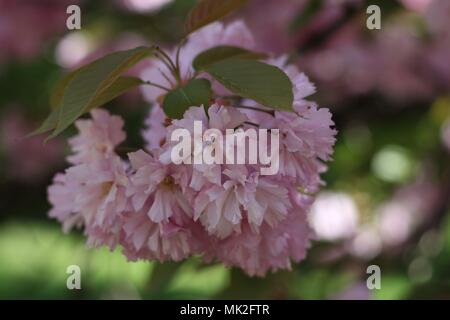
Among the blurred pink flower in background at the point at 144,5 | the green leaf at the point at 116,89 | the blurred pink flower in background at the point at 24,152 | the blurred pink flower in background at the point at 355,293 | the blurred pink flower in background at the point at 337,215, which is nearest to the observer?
the green leaf at the point at 116,89

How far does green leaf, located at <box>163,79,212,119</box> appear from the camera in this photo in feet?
2.75

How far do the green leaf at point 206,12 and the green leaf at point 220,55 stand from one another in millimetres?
39

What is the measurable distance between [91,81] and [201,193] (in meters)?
0.16

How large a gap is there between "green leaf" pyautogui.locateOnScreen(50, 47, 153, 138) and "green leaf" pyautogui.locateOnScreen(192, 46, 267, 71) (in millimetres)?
107

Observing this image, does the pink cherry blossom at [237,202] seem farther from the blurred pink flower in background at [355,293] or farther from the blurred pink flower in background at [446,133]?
the blurred pink flower in background at [446,133]

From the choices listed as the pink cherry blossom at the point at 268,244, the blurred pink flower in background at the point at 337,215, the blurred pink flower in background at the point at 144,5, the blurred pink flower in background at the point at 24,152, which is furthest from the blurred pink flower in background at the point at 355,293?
the blurred pink flower in background at the point at 24,152

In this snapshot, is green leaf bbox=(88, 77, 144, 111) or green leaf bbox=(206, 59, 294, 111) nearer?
green leaf bbox=(206, 59, 294, 111)

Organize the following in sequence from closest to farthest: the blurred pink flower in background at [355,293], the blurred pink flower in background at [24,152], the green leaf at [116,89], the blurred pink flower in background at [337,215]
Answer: the green leaf at [116,89] → the blurred pink flower in background at [355,293] → the blurred pink flower in background at [337,215] → the blurred pink flower in background at [24,152]

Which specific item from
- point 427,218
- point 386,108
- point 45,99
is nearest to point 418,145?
point 386,108

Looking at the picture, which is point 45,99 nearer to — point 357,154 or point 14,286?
point 14,286

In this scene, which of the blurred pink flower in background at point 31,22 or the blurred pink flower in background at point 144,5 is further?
the blurred pink flower in background at point 31,22

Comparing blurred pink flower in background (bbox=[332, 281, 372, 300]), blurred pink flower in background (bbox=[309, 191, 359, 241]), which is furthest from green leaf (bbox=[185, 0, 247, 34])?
blurred pink flower in background (bbox=[309, 191, 359, 241])

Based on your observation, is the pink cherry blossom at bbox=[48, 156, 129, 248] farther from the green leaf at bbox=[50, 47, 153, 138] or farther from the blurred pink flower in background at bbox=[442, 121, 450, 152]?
the blurred pink flower in background at bbox=[442, 121, 450, 152]

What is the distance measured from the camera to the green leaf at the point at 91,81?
31.1 inches
